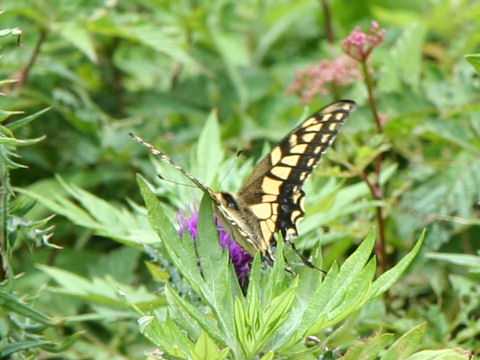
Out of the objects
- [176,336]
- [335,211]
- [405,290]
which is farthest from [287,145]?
[405,290]

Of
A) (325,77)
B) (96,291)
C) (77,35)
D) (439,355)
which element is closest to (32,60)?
(77,35)

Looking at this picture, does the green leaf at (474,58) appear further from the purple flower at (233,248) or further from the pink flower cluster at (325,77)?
the pink flower cluster at (325,77)

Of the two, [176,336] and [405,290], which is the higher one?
[176,336]

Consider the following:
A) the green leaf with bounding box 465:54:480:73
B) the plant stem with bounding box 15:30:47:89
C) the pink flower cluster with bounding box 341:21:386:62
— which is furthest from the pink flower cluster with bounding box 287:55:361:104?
the green leaf with bounding box 465:54:480:73

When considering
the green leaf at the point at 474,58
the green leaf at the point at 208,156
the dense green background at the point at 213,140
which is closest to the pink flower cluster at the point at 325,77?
the dense green background at the point at 213,140

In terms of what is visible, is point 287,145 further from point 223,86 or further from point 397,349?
point 223,86

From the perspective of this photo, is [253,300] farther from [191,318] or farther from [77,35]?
[77,35]
